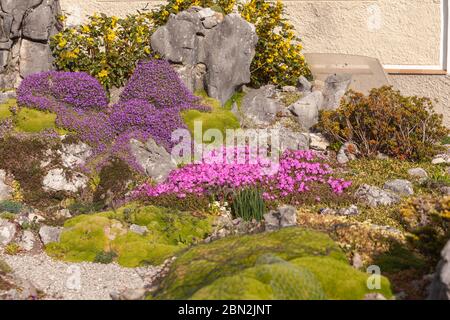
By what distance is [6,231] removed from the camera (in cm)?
1062

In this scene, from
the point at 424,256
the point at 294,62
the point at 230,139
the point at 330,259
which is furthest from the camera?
the point at 294,62

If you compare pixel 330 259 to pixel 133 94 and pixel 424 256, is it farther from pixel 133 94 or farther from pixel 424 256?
pixel 133 94

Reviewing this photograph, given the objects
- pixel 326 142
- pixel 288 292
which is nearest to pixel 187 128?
pixel 326 142

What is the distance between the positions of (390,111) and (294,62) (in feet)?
15.1

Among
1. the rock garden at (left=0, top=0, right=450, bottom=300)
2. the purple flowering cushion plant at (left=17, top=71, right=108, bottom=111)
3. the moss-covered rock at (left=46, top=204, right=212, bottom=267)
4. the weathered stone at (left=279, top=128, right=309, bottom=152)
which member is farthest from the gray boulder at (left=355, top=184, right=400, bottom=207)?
the purple flowering cushion plant at (left=17, top=71, right=108, bottom=111)

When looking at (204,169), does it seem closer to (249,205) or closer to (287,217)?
(249,205)

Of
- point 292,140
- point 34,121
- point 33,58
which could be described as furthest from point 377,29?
point 34,121

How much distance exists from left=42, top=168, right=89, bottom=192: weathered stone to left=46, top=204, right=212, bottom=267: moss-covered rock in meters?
2.12

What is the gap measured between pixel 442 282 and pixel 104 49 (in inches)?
538

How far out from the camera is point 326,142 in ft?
52.7

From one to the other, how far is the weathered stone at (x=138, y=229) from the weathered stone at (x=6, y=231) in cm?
213

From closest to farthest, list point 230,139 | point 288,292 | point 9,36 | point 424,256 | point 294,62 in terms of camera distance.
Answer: point 288,292
point 424,256
point 230,139
point 9,36
point 294,62

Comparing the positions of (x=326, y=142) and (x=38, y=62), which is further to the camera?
(x=38, y=62)

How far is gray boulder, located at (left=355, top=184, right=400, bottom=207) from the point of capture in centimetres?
1207
